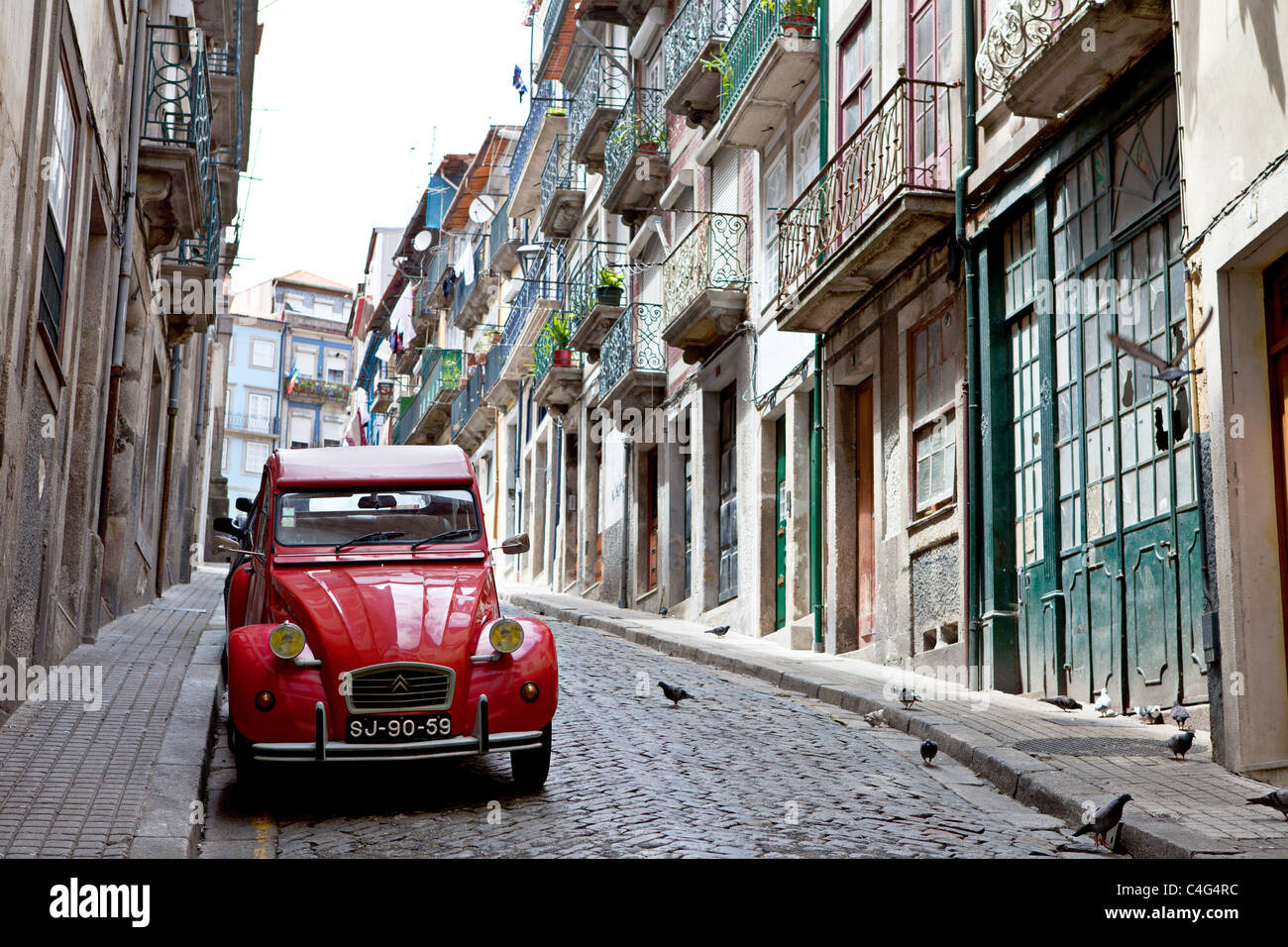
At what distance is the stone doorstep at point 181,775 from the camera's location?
6.38m

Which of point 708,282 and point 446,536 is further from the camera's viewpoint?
point 708,282

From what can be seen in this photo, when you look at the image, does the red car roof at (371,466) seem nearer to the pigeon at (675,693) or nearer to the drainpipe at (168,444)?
the pigeon at (675,693)

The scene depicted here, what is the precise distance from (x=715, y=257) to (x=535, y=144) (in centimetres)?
1345

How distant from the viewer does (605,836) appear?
6.94m

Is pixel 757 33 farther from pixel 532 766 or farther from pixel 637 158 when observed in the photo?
pixel 532 766

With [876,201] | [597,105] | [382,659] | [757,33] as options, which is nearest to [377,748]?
[382,659]

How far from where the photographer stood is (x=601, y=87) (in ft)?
90.1

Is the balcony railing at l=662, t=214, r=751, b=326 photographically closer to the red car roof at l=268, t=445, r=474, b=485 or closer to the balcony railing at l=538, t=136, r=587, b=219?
the balcony railing at l=538, t=136, r=587, b=219

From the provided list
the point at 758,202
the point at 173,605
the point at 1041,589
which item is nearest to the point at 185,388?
the point at 173,605

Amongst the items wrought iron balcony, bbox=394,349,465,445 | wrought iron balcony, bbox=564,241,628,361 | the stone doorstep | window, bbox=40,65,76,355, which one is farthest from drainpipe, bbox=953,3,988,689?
wrought iron balcony, bbox=394,349,465,445

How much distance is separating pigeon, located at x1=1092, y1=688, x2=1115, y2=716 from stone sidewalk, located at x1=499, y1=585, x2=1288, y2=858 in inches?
4.9

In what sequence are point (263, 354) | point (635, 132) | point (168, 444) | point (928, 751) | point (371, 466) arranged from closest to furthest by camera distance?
1. point (928, 751)
2. point (371, 466)
3. point (168, 444)
4. point (635, 132)
5. point (263, 354)
